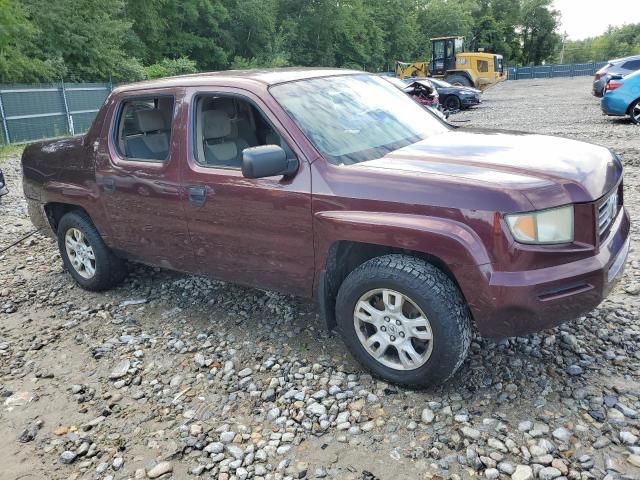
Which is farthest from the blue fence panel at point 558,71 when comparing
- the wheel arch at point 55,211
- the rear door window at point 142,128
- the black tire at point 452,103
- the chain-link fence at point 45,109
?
the wheel arch at point 55,211

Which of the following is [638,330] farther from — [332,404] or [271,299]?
[271,299]

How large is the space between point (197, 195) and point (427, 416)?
2.11m

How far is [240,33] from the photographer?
1679 inches

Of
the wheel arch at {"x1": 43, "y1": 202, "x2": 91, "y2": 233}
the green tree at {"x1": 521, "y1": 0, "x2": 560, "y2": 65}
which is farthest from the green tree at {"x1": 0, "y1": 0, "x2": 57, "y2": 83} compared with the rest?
the green tree at {"x1": 521, "y1": 0, "x2": 560, "y2": 65}

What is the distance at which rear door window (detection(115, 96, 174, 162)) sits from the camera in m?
4.41

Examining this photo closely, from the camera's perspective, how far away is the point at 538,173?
2.93 m

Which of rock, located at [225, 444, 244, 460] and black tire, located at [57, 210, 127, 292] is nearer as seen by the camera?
rock, located at [225, 444, 244, 460]

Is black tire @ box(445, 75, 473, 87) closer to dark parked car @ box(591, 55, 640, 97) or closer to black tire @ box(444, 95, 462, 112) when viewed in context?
black tire @ box(444, 95, 462, 112)

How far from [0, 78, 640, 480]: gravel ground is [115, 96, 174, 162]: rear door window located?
136cm

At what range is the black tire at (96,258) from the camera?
16.0 feet

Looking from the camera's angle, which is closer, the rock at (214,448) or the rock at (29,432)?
the rock at (214,448)

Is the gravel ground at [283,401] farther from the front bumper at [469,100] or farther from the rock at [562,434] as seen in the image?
the front bumper at [469,100]

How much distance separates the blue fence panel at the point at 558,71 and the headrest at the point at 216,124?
56.4 meters

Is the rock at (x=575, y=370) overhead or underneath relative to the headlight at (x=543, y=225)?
underneath
